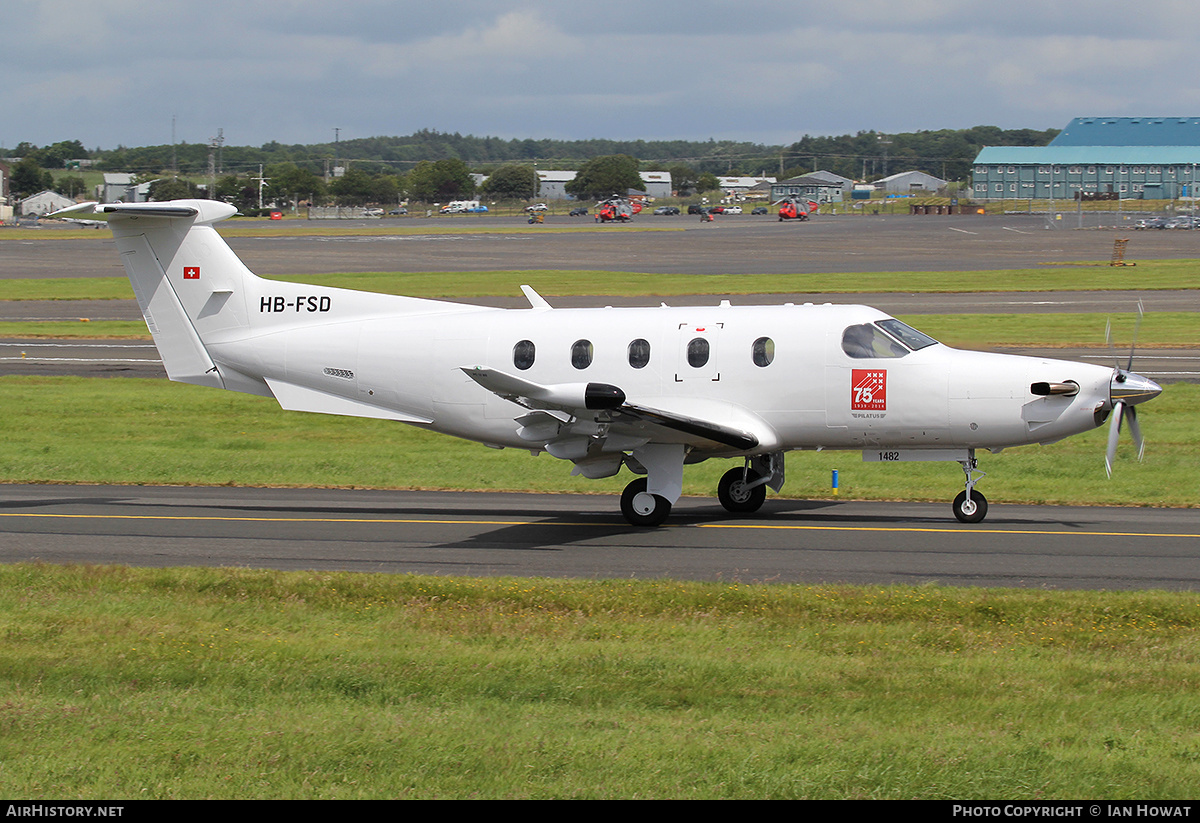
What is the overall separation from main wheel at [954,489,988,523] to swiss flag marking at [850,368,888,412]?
1.66m

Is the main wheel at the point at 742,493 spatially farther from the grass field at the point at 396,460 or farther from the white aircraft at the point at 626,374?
the grass field at the point at 396,460

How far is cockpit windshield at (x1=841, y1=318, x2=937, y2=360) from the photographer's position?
56.0ft

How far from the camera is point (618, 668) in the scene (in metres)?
9.86

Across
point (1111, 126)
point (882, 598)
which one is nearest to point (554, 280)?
point (882, 598)

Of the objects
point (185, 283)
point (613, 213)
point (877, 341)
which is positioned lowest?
point (877, 341)

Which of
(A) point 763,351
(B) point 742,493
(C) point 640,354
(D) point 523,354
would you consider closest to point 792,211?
(B) point 742,493

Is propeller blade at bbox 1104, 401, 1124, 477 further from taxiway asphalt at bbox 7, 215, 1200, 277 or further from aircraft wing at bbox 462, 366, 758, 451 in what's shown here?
taxiway asphalt at bbox 7, 215, 1200, 277

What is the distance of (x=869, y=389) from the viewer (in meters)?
17.0

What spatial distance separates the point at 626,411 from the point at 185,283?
8002 mm

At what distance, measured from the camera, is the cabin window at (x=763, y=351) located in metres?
17.3

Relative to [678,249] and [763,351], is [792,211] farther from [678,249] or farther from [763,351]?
[763,351]
